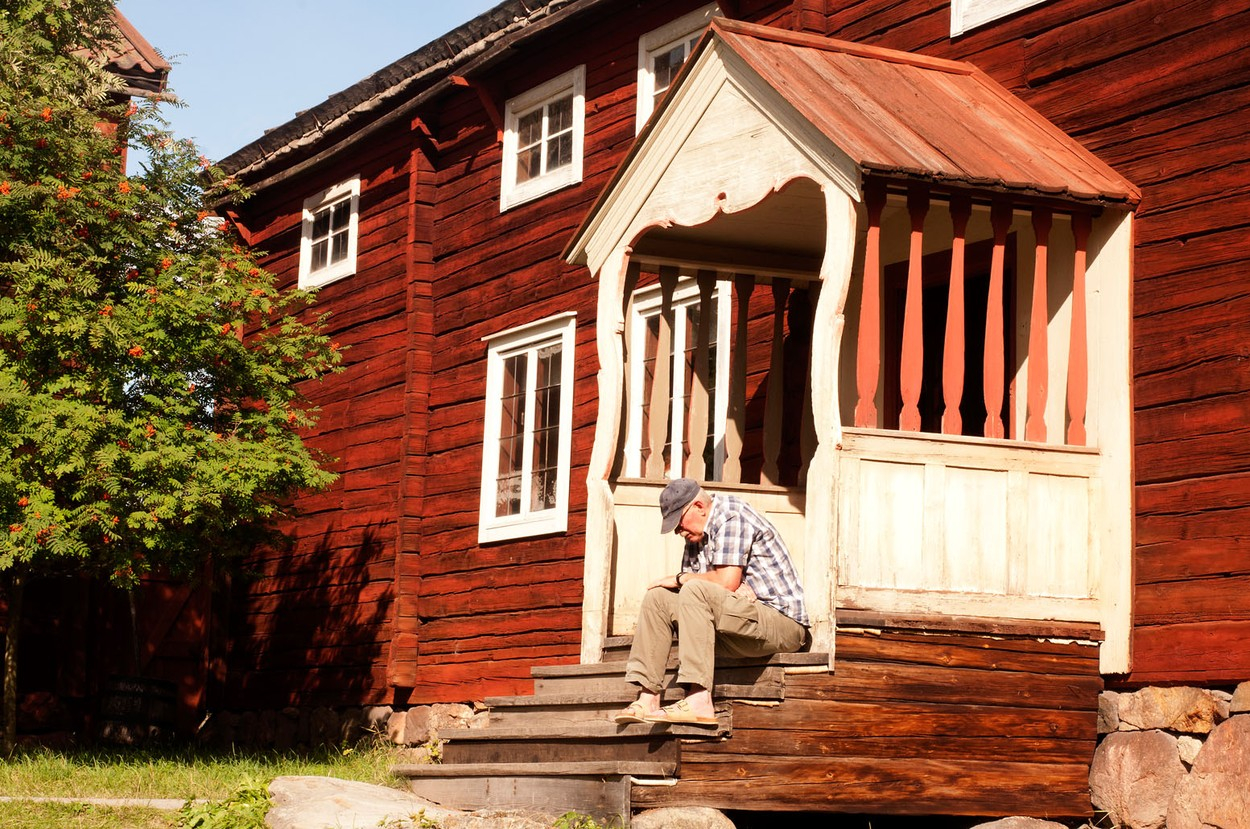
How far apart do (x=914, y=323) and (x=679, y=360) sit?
14.1 feet

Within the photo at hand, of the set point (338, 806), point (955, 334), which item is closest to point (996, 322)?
point (955, 334)

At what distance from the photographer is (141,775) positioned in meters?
10.5

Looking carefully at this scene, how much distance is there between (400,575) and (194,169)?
4.13 meters

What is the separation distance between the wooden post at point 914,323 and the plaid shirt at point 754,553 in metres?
0.86

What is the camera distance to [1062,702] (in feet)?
25.1

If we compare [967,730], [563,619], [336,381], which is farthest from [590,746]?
[336,381]

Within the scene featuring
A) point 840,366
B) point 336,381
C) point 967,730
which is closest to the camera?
point 967,730

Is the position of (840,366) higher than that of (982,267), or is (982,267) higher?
(982,267)

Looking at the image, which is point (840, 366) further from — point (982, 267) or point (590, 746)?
point (590, 746)

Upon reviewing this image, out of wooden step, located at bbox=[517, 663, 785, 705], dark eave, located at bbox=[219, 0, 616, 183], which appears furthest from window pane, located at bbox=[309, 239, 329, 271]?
wooden step, located at bbox=[517, 663, 785, 705]

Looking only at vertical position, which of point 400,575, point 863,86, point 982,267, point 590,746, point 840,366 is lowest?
point 590,746

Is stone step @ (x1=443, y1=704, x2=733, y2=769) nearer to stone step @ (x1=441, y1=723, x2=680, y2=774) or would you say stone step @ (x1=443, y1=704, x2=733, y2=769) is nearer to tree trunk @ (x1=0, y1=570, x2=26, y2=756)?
stone step @ (x1=441, y1=723, x2=680, y2=774)

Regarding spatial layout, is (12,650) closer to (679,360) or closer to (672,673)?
(679,360)

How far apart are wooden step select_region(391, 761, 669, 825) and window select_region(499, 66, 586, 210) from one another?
6.36 metres
